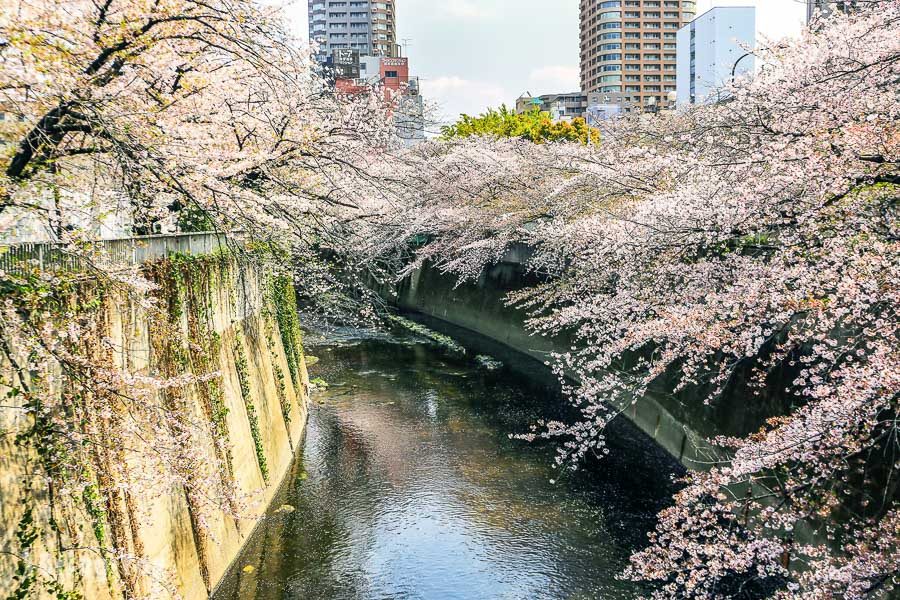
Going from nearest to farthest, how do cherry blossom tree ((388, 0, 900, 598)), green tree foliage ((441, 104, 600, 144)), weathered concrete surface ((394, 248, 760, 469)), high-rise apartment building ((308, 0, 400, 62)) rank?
cherry blossom tree ((388, 0, 900, 598)), weathered concrete surface ((394, 248, 760, 469)), green tree foliage ((441, 104, 600, 144)), high-rise apartment building ((308, 0, 400, 62))

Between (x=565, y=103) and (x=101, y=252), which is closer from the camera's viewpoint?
(x=101, y=252)

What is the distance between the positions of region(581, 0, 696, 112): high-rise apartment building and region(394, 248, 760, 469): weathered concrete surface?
6922 cm

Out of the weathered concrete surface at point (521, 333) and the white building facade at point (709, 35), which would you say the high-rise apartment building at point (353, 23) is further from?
the weathered concrete surface at point (521, 333)

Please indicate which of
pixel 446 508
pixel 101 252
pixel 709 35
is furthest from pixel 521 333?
pixel 709 35

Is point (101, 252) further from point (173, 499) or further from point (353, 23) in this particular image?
point (353, 23)

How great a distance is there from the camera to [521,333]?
84.6 ft

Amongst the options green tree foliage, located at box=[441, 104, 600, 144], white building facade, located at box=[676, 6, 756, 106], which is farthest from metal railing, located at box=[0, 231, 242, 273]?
white building facade, located at box=[676, 6, 756, 106]

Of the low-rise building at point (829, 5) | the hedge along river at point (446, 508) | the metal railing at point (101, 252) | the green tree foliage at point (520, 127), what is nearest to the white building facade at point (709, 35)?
the green tree foliage at point (520, 127)

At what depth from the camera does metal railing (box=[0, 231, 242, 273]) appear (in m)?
6.11

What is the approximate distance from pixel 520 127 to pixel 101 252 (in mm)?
41298

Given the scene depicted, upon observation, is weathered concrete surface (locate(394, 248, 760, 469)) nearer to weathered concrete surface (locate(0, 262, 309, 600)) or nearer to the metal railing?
weathered concrete surface (locate(0, 262, 309, 600))

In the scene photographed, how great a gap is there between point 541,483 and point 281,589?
5683 millimetres

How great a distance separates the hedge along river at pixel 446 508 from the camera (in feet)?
34.2

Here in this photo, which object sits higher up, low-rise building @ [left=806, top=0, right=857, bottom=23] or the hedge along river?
low-rise building @ [left=806, top=0, right=857, bottom=23]
